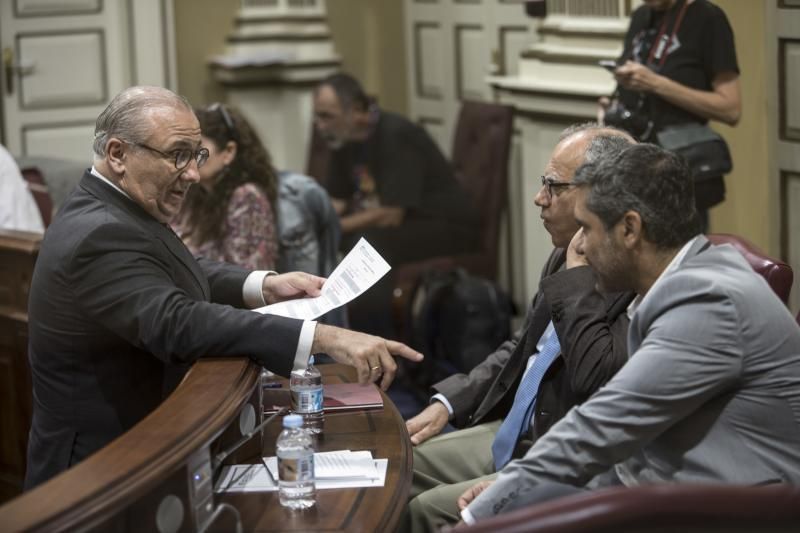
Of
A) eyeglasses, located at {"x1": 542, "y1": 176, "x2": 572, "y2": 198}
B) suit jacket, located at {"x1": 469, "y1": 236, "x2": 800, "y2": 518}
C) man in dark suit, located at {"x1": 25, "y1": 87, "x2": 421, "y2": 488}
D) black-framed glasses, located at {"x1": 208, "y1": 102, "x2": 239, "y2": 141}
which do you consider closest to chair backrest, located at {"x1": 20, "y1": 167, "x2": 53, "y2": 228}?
black-framed glasses, located at {"x1": 208, "y1": 102, "x2": 239, "y2": 141}

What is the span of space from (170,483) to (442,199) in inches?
172

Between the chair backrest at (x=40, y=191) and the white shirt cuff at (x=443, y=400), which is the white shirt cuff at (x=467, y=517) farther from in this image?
the chair backrest at (x=40, y=191)

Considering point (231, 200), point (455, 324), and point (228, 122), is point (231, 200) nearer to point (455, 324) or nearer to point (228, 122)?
point (228, 122)

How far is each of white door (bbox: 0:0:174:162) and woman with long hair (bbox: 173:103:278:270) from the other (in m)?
2.95

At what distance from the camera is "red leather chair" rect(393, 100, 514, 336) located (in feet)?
20.6

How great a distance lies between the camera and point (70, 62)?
7.19 metres

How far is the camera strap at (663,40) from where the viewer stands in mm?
4320

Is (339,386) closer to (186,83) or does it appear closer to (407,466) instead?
(407,466)

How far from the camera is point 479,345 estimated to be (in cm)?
582

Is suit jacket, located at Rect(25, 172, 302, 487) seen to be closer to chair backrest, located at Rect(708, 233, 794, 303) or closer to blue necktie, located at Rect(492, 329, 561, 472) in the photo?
blue necktie, located at Rect(492, 329, 561, 472)

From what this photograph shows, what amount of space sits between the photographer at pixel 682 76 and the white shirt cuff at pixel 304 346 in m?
1.94

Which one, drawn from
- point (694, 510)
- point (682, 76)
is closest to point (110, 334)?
point (694, 510)

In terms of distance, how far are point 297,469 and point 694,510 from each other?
2.79 ft

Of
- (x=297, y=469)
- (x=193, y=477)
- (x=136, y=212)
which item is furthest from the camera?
(x=136, y=212)
